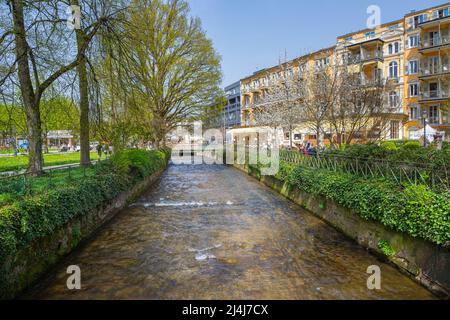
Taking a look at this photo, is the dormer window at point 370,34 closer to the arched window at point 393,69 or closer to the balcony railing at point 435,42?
the arched window at point 393,69

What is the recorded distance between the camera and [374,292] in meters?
5.73

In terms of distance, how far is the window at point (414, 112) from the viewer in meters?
36.4

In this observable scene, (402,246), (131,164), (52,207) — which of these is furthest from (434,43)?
(52,207)

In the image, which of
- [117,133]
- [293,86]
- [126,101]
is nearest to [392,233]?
[126,101]

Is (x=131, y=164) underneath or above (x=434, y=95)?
underneath

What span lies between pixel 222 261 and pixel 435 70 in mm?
38621

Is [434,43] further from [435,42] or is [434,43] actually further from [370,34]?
[370,34]

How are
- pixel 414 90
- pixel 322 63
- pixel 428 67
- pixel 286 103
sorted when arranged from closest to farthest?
pixel 322 63 < pixel 286 103 < pixel 428 67 < pixel 414 90

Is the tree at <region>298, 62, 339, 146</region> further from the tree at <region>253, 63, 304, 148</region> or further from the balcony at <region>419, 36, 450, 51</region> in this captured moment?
the balcony at <region>419, 36, 450, 51</region>

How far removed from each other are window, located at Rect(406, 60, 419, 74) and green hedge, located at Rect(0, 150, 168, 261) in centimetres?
3785

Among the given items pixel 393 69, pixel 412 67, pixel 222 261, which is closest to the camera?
pixel 222 261

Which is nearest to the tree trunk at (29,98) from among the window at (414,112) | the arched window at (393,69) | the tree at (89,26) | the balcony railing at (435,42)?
the tree at (89,26)

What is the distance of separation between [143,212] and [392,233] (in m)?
8.83

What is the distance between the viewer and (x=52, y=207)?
655 cm
